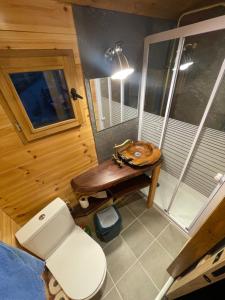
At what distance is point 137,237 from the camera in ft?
5.15

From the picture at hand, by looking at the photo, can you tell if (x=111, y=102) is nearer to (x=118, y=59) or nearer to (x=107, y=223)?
(x=118, y=59)

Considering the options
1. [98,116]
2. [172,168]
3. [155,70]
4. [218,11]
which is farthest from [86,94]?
[172,168]

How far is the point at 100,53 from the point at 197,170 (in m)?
1.68

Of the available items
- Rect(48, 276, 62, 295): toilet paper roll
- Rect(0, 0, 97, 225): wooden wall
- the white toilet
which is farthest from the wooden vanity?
Answer: Rect(48, 276, 62, 295): toilet paper roll

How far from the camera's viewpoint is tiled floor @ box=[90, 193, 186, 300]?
1227 mm

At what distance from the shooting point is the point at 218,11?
119 centimetres

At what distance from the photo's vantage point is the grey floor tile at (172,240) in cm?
146

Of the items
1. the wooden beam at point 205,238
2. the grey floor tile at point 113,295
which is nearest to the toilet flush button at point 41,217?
the grey floor tile at point 113,295

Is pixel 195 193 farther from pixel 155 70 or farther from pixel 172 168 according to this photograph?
pixel 155 70

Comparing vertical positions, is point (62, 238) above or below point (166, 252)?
above

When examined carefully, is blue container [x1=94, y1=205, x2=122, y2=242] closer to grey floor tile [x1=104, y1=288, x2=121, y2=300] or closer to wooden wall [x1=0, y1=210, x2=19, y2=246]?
grey floor tile [x1=104, y1=288, x2=121, y2=300]

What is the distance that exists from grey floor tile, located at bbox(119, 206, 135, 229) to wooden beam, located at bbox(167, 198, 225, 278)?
75 centimetres

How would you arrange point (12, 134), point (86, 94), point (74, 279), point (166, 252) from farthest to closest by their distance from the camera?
point (166, 252)
point (86, 94)
point (74, 279)
point (12, 134)

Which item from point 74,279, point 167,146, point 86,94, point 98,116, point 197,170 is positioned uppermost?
point 86,94
